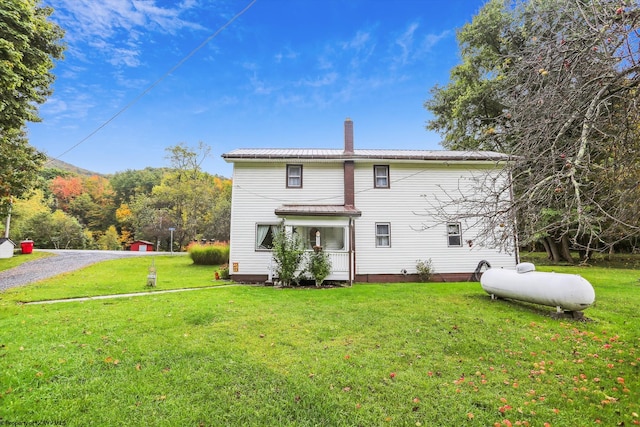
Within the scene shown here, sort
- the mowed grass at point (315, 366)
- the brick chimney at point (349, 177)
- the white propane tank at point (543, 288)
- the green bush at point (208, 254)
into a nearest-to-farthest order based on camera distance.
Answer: the mowed grass at point (315, 366) → the white propane tank at point (543, 288) → the brick chimney at point (349, 177) → the green bush at point (208, 254)

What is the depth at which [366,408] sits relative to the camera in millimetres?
3514

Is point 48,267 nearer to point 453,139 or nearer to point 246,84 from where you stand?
point 246,84

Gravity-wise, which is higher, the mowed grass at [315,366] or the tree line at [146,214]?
the tree line at [146,214]

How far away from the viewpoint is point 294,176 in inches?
561

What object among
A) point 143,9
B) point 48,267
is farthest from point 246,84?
point 48,267

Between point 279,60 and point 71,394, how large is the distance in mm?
16398

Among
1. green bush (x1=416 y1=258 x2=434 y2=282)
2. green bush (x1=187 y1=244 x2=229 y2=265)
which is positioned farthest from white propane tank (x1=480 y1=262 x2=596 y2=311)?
green bush (x1=187 y1=244 x2=229 y2=265)

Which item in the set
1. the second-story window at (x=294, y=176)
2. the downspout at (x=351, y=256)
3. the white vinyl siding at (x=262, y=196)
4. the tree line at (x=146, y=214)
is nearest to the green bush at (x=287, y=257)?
the white vinyl siding at (x=262, y=196)

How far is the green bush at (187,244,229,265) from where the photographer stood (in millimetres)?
19078

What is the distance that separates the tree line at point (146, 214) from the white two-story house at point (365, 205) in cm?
1530

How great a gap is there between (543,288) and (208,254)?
56.0 feet

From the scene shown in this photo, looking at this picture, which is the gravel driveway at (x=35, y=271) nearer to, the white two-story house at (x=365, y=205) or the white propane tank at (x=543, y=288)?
the white two-story house at (x=365, y=205)

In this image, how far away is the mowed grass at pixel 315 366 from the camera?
3412 millimetres

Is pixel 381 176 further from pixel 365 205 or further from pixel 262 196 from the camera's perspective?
pixel 262 196
